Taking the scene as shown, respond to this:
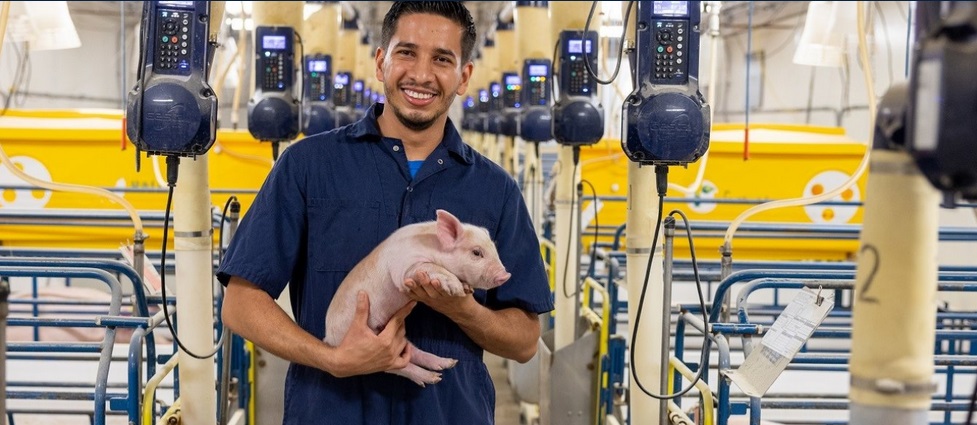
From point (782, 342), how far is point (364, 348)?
1150 millimetres

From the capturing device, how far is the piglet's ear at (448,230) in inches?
74.7

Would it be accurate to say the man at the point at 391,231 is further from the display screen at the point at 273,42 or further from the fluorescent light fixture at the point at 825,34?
the fluorescent light fixture at the point at 825,34

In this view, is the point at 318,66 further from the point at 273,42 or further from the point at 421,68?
Result: the point at 421,68

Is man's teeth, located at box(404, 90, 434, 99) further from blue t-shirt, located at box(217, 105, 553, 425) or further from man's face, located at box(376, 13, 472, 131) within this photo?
blue t-shirt, located at box(217, 105, 553, 425)

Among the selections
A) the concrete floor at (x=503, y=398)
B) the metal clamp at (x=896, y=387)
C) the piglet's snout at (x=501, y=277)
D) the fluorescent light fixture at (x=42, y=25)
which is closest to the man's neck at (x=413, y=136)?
the piglet's snout at (x=501, y=277)

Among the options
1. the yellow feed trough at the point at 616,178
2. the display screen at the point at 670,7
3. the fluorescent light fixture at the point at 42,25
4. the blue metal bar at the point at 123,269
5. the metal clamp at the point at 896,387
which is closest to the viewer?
the metal clamp at the point at 896,387

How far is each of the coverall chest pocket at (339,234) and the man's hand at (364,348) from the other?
172 mm

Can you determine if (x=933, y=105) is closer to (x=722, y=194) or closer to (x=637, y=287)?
(x=637, y=287)

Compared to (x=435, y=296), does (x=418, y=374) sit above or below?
below

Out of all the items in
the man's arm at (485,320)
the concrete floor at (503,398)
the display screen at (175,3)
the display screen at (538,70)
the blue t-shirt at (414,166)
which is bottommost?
the concrete floor at (503,398)

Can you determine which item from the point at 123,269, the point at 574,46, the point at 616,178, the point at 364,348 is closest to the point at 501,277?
the point at 364,348

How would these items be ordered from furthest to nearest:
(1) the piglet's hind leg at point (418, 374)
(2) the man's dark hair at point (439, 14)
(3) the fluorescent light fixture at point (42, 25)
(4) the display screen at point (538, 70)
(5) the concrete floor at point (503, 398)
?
(4) the display screen at point (538, 70), (5) the concrete floor at point (503, 398), (3) the fluorescent light fixture at point (42, 25), (2) the man's dark hair at point (439, 14), (1) the piglet's hind leg at point (418, 374)

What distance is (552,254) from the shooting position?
244 inches

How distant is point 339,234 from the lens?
2.07 m
